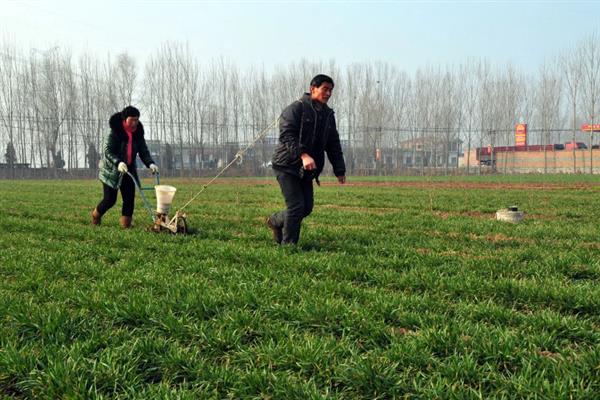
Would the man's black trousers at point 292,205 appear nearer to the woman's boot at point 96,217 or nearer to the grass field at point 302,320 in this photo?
the grass field at point 302,320

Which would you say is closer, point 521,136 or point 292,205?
point 292,205

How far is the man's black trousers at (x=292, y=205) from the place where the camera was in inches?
242

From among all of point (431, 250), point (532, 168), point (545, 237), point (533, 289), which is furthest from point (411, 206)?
point (532, 168)

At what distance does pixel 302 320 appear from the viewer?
3451 millimetres

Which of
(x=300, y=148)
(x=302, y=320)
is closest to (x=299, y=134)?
(x=300, y=148)

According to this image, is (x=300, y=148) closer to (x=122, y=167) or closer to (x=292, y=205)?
(x=292, y=205)

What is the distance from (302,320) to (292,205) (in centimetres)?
281

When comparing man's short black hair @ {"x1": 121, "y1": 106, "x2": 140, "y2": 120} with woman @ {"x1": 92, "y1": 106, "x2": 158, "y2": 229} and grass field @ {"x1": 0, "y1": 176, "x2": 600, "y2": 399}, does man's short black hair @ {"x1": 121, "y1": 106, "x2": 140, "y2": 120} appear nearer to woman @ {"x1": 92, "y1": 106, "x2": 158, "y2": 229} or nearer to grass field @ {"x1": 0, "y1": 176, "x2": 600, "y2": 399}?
woman @ {"x1": 92, "y1": 106, "x2": 158, "y2": 229}

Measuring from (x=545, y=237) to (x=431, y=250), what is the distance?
2.09 m

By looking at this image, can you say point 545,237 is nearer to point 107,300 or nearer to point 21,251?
point 107,300

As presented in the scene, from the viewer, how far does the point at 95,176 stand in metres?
52.3

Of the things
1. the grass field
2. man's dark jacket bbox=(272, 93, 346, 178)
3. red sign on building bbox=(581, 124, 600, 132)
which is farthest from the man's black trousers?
red sign on building bbox=(581, 124, 600, 132)

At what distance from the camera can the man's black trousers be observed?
6156 millimetres

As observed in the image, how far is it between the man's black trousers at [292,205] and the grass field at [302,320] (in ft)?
1.07
